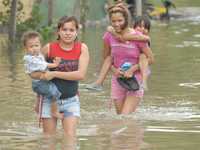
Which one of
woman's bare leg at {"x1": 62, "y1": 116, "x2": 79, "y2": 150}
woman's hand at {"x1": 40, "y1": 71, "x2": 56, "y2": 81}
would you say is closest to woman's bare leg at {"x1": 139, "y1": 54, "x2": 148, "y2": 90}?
woman's bare leg at {"x1": 62, "y1": 116, "x2": 79, "y2": 150}

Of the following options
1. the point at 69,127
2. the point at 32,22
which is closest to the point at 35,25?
the point at 32,22

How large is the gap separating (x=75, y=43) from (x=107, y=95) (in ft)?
19.8

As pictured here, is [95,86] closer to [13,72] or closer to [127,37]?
[127,37]

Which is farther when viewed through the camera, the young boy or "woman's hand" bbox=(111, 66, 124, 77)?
"woman's hand" bbox=(111, 66, 124, 77)

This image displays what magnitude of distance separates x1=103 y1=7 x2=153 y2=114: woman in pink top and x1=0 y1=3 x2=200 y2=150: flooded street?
24 centimetres

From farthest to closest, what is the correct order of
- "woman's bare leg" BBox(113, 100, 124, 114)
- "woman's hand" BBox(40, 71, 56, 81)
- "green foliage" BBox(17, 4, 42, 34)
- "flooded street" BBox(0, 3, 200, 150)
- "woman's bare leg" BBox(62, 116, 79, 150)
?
1. "green foliage" BBox(17, 4, 42, 34)
2. "woman's bare leg" BBox(113, 100, 124, 114)
3. "flooded street" BBox(0, 3, 200, 150)
4. "woman's bare leg" BBox(62, 116, 79, 150)
5. "woman's hand" BBox(40, 71, 56, 81)

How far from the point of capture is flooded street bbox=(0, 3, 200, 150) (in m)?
10.0

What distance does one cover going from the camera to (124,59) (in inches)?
462

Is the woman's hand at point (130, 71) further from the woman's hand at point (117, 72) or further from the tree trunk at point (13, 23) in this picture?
the tree trunk at point (13, 23)

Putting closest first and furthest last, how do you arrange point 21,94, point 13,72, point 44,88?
point 44,88 → point 21,94 → point 13,72

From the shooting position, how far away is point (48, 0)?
3628cm

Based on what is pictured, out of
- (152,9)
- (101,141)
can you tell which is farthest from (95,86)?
(152,9)

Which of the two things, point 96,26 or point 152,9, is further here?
point 152,9

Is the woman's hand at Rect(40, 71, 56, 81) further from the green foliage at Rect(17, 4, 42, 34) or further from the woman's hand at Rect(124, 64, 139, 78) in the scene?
the green foliage at Rect(17, 4, 42, 34)
